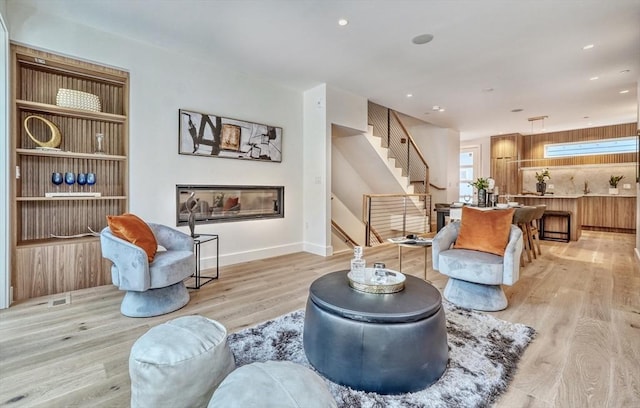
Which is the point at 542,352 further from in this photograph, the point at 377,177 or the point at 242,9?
the point at 377,177

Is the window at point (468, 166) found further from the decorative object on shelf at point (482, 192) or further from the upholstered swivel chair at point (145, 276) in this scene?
the upholstered swivel chair at point (145, 276)

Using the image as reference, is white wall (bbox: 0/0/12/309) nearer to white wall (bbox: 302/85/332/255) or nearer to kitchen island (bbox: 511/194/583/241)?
white wall (bbox: 302/85/332/255)

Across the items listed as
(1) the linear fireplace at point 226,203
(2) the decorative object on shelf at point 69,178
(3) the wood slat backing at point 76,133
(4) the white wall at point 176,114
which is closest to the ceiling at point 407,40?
(4) the white wall at point 176,114

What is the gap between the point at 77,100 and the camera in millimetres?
3232

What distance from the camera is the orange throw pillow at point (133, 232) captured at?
2.71m

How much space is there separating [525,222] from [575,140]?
6426mm

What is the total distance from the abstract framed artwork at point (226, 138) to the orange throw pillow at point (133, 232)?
1405mm

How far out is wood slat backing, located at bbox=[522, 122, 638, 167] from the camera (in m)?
8.03

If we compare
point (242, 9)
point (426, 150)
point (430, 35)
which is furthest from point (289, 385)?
point (426, 150)

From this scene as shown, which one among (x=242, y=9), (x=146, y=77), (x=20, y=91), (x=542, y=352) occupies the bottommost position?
(x=542, y=352)

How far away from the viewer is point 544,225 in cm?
682

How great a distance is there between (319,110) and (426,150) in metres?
4.71

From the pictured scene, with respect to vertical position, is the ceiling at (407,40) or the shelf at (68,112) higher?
the ceiling at (407,40)

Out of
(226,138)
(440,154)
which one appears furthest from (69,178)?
(440,154)
